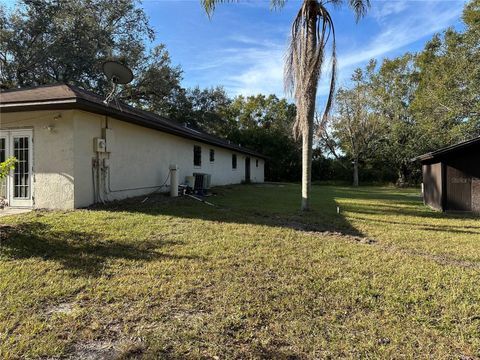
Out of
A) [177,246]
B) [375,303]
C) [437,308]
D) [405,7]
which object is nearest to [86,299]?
[177,246]

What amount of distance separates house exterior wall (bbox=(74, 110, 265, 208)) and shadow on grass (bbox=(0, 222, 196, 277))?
7.69ft

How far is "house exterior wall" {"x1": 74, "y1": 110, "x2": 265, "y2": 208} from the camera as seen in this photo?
802 cm

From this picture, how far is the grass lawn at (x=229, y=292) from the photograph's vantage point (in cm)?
257

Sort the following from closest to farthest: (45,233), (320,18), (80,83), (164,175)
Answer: (45,233) < (320,18) < (164,175) < (80,83)

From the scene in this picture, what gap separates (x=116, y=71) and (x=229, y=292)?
7.90 m

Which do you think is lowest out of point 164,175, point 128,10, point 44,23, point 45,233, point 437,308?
point 437,308

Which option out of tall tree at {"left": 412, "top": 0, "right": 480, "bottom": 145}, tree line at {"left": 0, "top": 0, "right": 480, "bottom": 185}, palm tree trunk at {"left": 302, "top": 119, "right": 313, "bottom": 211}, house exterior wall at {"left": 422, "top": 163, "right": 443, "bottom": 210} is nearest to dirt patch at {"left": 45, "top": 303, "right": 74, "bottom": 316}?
palm tree trunk at {"left": 302, "top": 119, "right": 313, "bottom": 211}

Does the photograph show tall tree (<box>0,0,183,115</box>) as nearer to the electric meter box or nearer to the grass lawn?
the electric meter box

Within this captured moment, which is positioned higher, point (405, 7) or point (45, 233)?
point (405, 7)

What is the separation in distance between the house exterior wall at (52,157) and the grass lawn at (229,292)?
138cm

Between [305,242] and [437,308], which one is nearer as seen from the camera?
[437,308]

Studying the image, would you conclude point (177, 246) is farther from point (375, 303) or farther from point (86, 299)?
point (375, 303)

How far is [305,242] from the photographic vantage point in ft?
19.0

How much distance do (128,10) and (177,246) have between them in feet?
69.6
